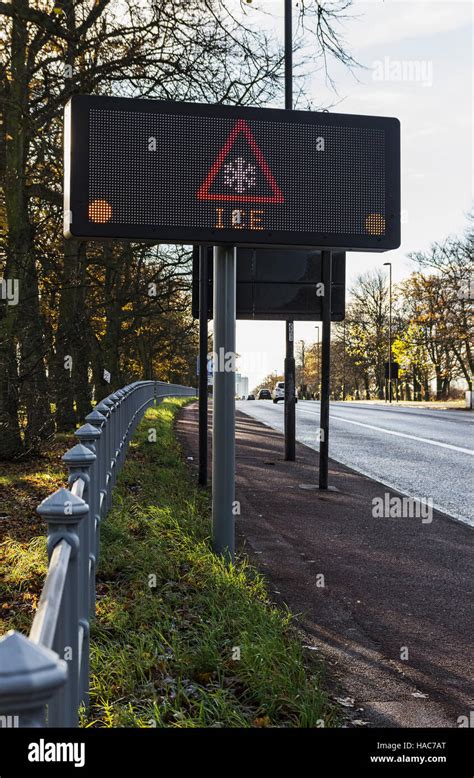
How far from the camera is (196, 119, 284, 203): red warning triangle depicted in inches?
216

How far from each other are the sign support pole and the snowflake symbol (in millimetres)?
6265

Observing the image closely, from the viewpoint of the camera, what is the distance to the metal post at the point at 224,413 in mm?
6285

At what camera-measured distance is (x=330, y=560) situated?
7.03m

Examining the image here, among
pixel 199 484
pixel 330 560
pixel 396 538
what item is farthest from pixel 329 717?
pixel 199 484

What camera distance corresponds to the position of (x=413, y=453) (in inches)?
599

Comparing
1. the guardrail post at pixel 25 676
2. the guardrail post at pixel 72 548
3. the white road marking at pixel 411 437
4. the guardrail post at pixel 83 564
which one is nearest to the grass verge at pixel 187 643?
the guardrail post at pixel 83 564

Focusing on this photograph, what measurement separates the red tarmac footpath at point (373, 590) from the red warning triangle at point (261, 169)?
2670mm

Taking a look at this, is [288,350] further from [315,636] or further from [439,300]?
[439,300]

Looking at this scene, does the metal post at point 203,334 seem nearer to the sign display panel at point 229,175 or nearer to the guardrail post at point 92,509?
the guardrail post at point 92,509

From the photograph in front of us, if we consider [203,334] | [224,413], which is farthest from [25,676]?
[203,334]

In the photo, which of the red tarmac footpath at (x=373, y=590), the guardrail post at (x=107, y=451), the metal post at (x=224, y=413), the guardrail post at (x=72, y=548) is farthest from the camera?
the guardrail post at (x=107, y=451)

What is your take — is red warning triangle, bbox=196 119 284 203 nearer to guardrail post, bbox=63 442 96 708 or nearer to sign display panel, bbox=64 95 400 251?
sign display panel, bbox=64 95 400 251

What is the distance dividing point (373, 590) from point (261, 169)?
3075mm

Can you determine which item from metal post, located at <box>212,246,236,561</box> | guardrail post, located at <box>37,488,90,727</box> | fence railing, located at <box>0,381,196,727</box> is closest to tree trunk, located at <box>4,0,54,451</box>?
metal post, located at <box>212,246,236,561</box>
